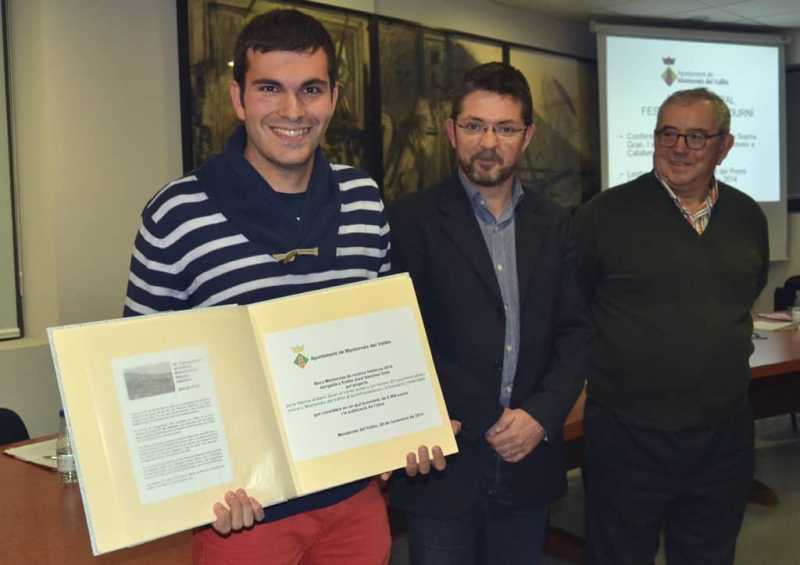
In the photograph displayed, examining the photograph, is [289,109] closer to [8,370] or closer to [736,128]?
[8,370]

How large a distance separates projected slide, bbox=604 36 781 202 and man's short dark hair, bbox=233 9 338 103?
506 cm

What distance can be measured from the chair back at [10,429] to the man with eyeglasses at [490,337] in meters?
1.40

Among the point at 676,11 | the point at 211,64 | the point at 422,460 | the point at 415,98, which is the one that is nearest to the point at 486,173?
the point at 422,460

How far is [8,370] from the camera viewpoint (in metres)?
3.37

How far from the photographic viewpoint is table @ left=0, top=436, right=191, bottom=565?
4.83 feet

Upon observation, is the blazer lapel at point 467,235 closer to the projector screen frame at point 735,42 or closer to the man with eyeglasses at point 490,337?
the man with eyeglasses at point 490,337

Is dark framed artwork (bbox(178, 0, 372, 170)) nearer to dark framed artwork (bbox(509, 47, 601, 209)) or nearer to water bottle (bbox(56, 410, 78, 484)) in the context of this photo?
dark framed artwork (bbox(509, 47, 601, 209))

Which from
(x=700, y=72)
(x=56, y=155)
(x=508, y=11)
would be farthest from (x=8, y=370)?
(x=700, y=72)

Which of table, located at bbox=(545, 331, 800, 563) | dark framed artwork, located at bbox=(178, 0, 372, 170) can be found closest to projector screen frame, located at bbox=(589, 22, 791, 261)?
table, located at bbox=(545, 331, 800, 563)

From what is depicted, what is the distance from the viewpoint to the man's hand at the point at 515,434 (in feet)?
5.50

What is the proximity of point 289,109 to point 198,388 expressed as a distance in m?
0.52

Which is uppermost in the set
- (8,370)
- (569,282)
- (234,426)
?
(569,282)

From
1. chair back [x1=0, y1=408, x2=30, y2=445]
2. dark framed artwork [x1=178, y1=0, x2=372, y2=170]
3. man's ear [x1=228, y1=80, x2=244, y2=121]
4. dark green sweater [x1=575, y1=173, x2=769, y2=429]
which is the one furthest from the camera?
dark framed artwork [x1=178, y1=0, x2=372, y2=170]

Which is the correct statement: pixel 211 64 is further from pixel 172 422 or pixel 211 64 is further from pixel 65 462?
pixel 172 422
